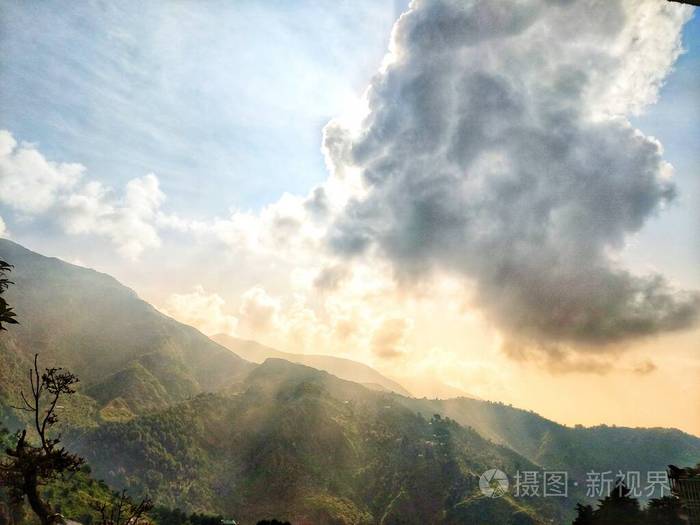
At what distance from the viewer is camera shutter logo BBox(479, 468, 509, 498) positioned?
5583 inches

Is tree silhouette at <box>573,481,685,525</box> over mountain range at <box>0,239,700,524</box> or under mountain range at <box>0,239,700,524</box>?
over

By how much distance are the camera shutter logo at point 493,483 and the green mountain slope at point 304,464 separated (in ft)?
10.7

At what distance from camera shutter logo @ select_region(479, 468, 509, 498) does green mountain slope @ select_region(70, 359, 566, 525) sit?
3.26 m

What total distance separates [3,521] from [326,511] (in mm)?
93530

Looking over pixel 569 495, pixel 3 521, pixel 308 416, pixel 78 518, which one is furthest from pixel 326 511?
pixel 569 495

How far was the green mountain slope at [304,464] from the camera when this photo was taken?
141 metres

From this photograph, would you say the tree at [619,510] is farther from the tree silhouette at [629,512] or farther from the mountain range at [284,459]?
the mountain range at [284,459]

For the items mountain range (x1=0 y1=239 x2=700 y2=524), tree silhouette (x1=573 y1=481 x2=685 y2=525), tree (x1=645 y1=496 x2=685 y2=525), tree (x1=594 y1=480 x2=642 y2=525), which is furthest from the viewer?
mountain range (x1=0 y1=239 x2=700 y2=524)

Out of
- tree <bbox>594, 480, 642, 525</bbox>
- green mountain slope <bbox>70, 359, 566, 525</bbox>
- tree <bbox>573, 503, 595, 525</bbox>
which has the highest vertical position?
tree <bbox>594, 480, 642, 525</bbox>

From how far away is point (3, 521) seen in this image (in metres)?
61.4

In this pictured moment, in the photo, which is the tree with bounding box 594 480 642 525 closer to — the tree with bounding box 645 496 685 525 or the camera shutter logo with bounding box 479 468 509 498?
the tree with bounding box 645 496 685 525

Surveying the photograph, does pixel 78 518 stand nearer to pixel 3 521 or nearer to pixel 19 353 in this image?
pixel 3 521

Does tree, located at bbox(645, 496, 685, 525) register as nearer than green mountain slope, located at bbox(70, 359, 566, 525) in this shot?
Yes

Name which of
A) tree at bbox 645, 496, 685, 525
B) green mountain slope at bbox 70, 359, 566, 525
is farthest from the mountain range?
tree at bbox 645, 496, 685, 525
